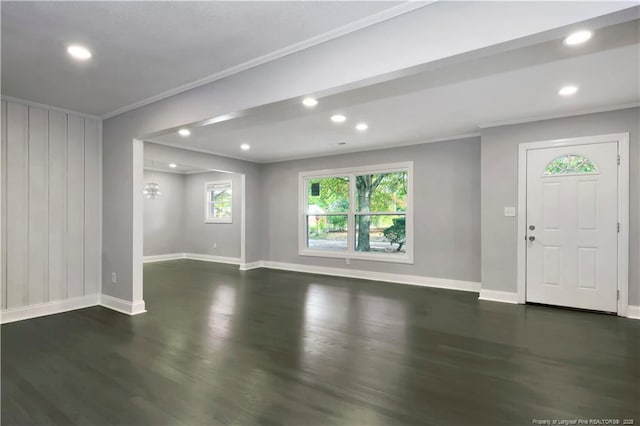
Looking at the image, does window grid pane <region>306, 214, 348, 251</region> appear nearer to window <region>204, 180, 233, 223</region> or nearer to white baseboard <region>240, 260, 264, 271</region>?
white baseboard <region>240, 260, 264, 271</region>

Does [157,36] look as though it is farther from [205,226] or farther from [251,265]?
[205,226]

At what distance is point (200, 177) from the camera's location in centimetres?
936

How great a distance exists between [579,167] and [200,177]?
851cm

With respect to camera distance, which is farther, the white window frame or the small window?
the white window frame

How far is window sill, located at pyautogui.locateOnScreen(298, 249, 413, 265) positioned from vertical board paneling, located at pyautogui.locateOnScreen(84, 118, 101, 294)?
12.8 ft

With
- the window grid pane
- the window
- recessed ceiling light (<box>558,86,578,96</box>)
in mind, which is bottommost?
the window grid pane

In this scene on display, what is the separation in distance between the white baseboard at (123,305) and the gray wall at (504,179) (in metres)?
4.72

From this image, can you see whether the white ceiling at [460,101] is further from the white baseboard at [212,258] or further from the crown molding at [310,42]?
the white baseboard at [212,258]

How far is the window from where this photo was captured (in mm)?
8812

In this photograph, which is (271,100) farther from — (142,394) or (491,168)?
(491,168)

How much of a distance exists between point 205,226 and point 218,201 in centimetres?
→ 82

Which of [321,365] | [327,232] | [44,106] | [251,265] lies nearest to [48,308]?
[44,106]

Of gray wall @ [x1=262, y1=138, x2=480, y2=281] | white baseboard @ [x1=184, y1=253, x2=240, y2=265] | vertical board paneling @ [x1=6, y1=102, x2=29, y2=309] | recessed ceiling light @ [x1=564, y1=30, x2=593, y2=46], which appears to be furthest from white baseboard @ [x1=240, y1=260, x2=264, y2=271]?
recessed ceiling light @ [x1=564, y1=30, x2=593, y2=46]

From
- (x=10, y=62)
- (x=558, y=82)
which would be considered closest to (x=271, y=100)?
(x=10, y=62)
